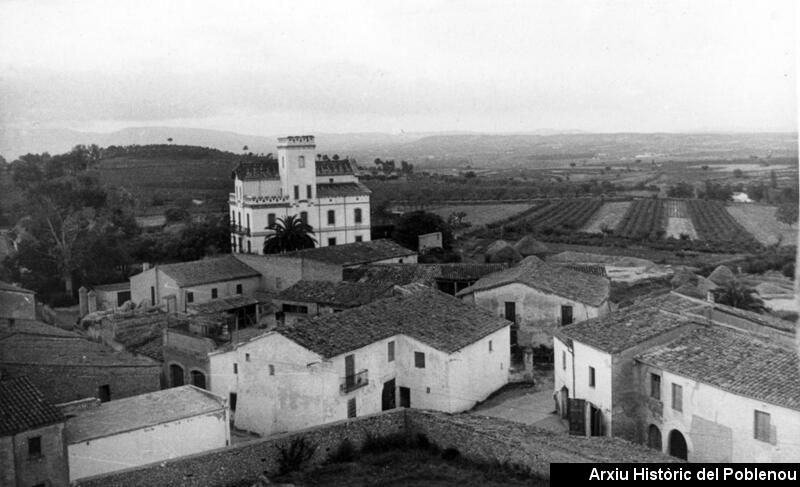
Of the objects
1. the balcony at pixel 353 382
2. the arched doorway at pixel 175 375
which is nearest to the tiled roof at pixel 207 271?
the arched doorway at pixel 175 375

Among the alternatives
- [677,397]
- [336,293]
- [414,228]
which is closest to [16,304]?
[336,293]

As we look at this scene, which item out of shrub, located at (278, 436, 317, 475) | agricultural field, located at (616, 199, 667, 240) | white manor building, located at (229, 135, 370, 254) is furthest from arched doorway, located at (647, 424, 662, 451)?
agricultural field, located at (616, 199, 667, 240)

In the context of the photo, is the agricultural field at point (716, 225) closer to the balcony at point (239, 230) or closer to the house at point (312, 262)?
the house at point (312, 262)

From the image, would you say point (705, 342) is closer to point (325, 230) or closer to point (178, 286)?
point (178, 286)

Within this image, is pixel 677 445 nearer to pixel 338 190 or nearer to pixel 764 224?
pixel 338 190

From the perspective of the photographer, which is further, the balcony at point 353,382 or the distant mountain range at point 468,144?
the distant mountain range at point 468,144

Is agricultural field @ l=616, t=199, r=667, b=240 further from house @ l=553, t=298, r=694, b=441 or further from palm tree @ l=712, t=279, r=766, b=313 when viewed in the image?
house @ l=553, t=298, r=694, b=441
